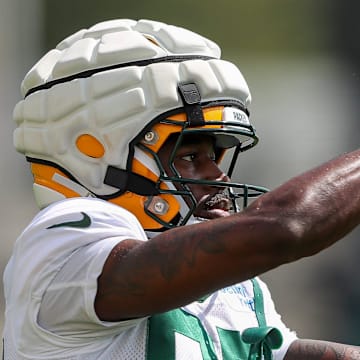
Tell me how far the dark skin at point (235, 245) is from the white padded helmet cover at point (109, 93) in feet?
1.87

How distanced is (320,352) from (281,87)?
12.8 feet

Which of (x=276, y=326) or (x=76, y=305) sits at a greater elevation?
(x=76, y=305)

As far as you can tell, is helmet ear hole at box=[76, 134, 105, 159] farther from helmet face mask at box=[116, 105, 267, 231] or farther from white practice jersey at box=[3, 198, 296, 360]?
white practice jersey at box=[3, 198, 296, 360]

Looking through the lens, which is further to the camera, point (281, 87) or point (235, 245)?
point (281, 87)

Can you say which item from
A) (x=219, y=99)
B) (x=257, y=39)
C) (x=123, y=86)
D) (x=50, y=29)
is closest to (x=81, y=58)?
(x=123, y=86)

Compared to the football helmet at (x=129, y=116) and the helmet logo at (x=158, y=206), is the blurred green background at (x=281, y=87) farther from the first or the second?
the helmet logo at (x=158, y=206)

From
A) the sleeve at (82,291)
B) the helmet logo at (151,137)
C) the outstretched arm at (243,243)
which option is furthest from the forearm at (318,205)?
the helmet logo at (151,137)

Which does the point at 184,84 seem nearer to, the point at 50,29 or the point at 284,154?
the point at 284,154

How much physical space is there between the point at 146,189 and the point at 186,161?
129 mm

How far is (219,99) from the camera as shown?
9.12 feet

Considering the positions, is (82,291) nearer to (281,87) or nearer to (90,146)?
(90,146)

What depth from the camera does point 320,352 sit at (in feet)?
9.13

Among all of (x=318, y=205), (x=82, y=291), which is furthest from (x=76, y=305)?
(x=318, y=205)

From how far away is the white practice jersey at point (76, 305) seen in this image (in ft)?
7.32
